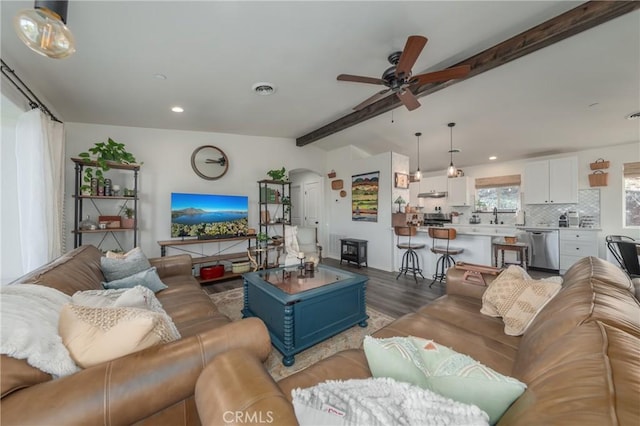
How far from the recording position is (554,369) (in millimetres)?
708

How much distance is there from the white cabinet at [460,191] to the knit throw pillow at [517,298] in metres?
5.31

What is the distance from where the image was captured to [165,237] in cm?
412

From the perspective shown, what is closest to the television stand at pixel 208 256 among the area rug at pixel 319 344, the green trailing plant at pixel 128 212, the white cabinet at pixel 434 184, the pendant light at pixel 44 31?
the green trailing plant at pixel 128 212

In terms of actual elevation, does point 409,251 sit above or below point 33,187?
below

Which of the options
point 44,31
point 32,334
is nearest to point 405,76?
point 44,31

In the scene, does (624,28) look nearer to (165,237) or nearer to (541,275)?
(541,275)

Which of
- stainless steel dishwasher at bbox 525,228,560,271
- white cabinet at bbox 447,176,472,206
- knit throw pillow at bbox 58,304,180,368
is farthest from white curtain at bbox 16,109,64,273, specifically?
white cabinet at bbox 447,176,472,206

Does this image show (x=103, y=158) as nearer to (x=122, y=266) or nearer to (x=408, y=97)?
(x=122, y=266)

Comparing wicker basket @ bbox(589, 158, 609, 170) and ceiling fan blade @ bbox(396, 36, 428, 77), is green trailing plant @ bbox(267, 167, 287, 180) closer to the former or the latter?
ceiling fan blade @ bbox(396, 36, 428, 77)

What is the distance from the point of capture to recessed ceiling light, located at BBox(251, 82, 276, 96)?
2.83 m

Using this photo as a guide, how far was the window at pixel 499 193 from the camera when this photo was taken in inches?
230

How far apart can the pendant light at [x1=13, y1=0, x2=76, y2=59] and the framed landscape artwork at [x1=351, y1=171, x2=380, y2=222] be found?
4.61 m

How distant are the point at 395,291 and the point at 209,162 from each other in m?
3.98

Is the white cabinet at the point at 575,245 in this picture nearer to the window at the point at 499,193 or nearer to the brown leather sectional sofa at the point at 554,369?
the window at the point at 499,193
